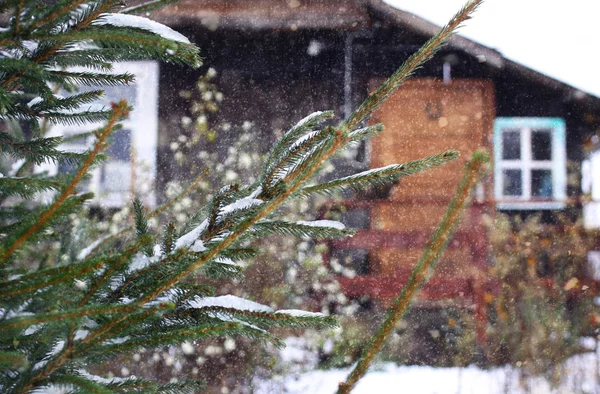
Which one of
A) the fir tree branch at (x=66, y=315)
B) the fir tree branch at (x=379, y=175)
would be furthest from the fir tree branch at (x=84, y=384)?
the fir tree branch at (x=379, y=175)

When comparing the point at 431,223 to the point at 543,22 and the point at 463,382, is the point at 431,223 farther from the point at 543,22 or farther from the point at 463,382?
the point at 543,22

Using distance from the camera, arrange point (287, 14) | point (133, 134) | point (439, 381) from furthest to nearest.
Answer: point (133, 134)
point (287, 14)
point (439, 381)

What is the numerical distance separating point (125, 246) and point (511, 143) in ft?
39.5

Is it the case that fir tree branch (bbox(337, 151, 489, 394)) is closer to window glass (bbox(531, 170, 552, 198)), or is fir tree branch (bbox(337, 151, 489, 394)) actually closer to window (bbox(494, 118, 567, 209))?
window (bbox(494, 118, 567, 209))

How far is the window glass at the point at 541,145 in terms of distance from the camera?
10.2 meters

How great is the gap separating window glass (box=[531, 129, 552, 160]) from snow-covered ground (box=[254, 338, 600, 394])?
436 cm

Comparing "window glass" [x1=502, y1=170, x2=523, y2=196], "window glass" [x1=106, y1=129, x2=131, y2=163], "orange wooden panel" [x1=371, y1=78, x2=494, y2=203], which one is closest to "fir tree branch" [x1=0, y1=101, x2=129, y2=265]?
"window glass" [x1=106, y1=129, x2=131, y2=163]

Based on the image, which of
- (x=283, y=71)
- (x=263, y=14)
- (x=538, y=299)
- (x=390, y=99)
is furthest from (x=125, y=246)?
(x=390, y=99)

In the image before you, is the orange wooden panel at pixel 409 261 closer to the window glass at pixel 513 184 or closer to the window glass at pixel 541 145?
the window glass at pixel 513 184

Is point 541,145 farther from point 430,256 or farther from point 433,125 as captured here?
point 430,256

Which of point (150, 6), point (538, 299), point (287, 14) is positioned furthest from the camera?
point (287, 14)

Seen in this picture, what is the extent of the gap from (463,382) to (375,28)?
513cm

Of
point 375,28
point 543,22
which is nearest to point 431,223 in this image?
point 375,28

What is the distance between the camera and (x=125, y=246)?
1.20m
